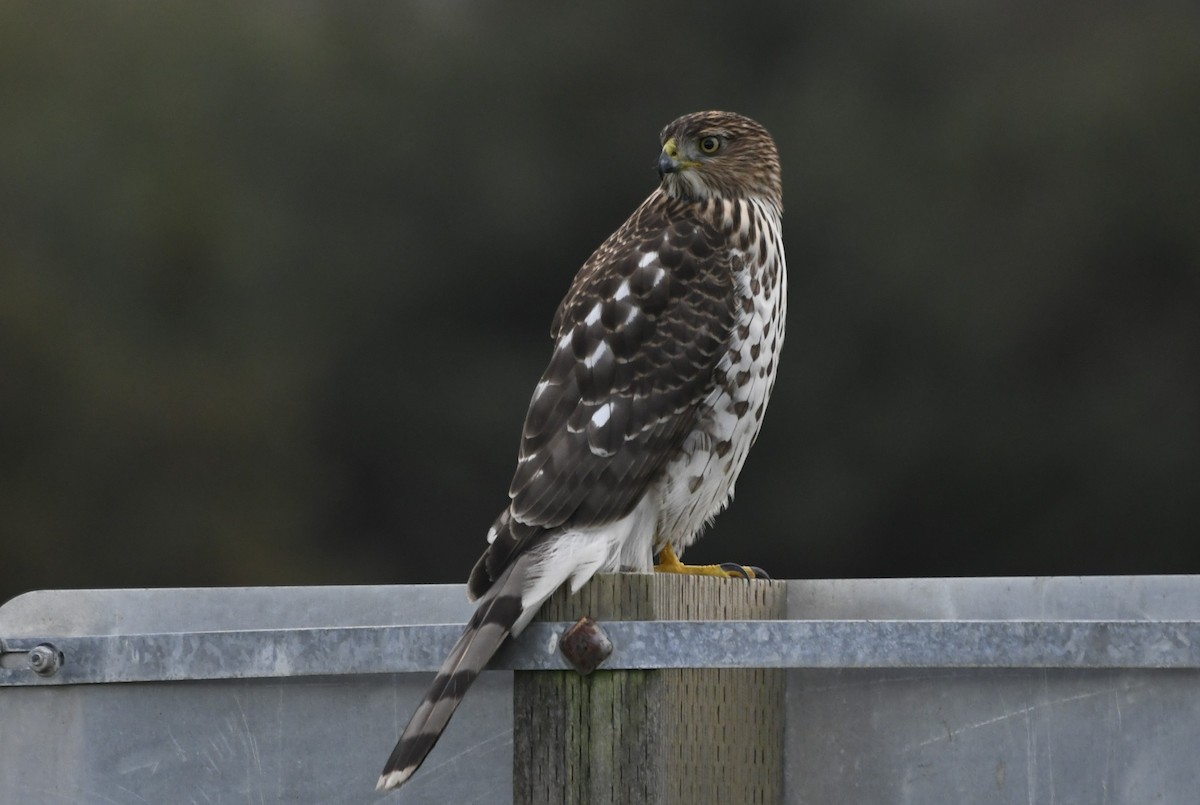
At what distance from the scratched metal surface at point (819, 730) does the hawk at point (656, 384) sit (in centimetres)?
55

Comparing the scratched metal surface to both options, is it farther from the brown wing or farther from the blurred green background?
the blurred green background

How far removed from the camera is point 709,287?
13.9ft

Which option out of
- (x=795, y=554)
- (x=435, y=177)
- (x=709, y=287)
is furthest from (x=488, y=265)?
(x=709, y=287)

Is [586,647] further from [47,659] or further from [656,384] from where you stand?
[656,384]

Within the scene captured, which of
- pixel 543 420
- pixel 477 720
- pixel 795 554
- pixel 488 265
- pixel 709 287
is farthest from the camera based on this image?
pixel 488 265

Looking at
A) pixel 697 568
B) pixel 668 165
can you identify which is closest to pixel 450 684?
pixel 697 568

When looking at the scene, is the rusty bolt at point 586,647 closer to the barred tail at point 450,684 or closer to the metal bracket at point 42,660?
the barred tail at point 450,684

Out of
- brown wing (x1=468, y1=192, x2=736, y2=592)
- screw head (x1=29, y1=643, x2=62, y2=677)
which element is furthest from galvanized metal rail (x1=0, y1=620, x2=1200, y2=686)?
brown wing (x1=468, y1=192, x2=736, y2=592)

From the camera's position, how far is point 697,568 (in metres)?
4.25

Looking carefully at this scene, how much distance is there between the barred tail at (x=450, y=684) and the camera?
2715 millimetres

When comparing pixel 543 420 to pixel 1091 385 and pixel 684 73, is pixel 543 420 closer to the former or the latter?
pixel 1091 385

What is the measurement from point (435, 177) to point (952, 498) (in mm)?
7192

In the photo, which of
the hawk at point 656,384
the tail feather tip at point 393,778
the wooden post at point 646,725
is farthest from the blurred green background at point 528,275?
the tail feather tip at point 393,778

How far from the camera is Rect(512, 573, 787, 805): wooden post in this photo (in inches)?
105
